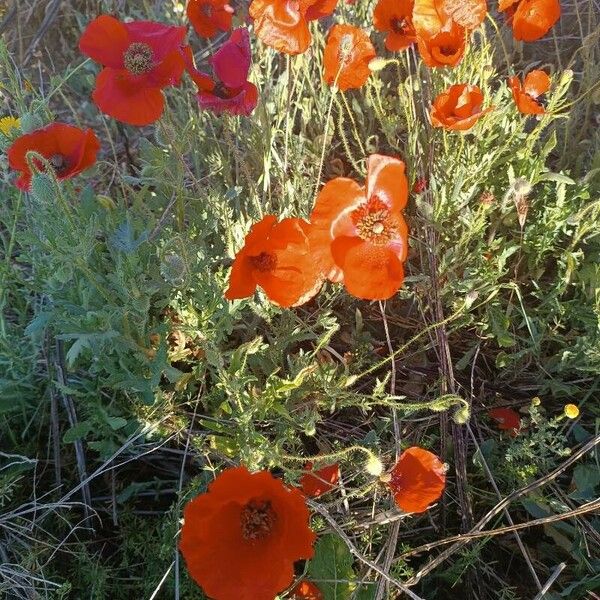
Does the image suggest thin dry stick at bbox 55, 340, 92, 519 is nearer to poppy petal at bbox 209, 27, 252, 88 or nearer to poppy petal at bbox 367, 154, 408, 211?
poppy petal at bbox 209, 27, 252, 88

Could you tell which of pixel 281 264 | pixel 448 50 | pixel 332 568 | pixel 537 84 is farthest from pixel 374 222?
pixel 332 568

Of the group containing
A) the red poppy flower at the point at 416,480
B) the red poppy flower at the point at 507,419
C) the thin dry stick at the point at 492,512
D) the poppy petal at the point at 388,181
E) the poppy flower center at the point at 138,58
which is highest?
the poppy flower center at the point at 138,58

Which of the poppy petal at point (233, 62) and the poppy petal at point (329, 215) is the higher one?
the poppy petal at point (233, 62)

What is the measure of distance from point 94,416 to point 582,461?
55.2 inches

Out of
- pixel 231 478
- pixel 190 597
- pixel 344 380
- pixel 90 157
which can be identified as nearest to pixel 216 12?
pixel 90 157

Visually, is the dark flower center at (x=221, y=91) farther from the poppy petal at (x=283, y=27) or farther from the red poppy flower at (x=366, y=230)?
the red poppy flower at (x=366, y=230)

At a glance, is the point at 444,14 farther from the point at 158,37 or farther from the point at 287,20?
the point at 158,37

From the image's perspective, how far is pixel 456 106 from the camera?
1.80m

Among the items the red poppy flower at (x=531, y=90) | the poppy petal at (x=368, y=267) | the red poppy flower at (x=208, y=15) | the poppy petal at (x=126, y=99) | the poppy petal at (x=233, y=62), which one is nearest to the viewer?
the poppy petal at (x=368, y=267)

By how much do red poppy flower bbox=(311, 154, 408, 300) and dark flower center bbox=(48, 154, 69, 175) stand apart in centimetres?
65

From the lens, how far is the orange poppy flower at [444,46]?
1713mm

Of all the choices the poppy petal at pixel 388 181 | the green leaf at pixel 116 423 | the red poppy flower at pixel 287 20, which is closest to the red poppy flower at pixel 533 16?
the red poppy flower at pixel 287 20

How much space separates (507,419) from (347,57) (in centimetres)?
113

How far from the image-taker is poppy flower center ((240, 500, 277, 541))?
142cm
